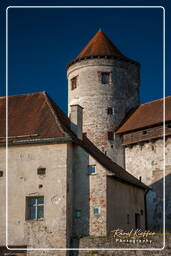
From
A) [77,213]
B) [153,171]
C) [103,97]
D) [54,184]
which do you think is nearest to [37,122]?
[54,184]

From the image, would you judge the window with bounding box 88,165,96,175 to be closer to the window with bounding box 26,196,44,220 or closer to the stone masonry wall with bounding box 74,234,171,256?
the window with bounding box 26,196,44,220

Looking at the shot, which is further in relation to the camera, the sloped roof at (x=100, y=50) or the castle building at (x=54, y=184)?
the sloped roof at (x=100, y=50)

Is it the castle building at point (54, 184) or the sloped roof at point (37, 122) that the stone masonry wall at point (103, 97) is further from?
the sloped roof at point (37, 122)

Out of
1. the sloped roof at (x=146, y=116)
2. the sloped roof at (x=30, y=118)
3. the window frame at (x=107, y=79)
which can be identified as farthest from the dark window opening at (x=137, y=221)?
the window frame at (x=107, y=79)

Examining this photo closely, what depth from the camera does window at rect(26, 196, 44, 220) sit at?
25.0m

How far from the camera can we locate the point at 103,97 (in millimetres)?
40594

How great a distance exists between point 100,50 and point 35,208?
1993cm

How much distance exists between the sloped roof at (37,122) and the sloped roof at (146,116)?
8253mm

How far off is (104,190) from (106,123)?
51.0ft

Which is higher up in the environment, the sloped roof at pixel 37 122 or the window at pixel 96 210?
the sloped roof at pixel 37 122

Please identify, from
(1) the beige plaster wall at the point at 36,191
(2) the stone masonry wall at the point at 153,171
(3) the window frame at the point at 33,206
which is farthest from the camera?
(2) the stone masonry wall at the point at 153,171

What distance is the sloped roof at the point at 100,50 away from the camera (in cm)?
4106

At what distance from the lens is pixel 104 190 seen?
25125mm

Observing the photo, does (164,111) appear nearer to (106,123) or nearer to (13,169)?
(106,123)
